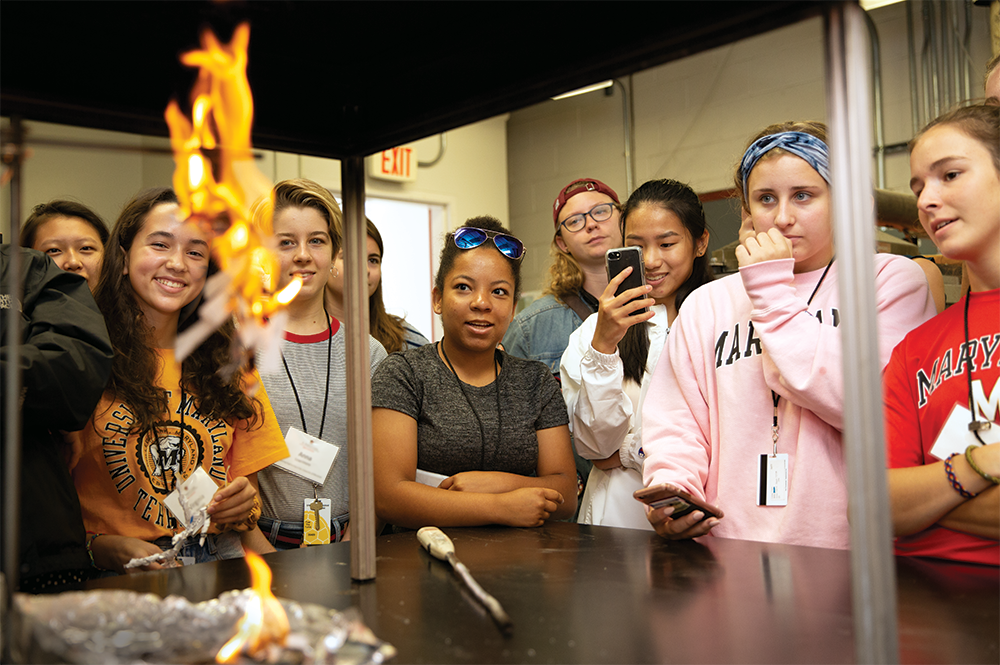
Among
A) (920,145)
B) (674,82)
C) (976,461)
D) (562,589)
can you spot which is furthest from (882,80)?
(562,589)

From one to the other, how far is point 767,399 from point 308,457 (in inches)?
36.1

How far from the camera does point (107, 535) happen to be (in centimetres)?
125

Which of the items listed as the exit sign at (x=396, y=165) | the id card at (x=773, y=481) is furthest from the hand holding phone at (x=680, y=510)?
the exit sign at (x=396, y=165)

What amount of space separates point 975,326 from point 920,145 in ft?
0.86

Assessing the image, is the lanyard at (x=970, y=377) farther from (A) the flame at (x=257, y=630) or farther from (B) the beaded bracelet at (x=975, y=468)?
(A) the flame at (x=257, y=630)

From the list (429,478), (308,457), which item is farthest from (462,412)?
(308,457)

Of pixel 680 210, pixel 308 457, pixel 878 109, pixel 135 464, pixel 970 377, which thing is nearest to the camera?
pixel 970 377

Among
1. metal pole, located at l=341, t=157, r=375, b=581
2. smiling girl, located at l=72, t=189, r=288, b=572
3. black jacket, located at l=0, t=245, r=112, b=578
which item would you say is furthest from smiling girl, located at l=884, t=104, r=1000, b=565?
black jacket, located at l=0, t=245, r=112, b=578

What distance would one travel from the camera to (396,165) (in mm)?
4398

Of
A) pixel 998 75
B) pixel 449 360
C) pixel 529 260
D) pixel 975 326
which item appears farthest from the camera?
pixel 529 260

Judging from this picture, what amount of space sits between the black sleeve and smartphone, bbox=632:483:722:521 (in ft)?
2.57

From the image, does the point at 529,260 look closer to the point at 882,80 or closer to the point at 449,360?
the point at 882,80

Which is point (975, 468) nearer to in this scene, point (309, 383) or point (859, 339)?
point (859, 339)

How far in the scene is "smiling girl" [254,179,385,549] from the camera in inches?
62.6
